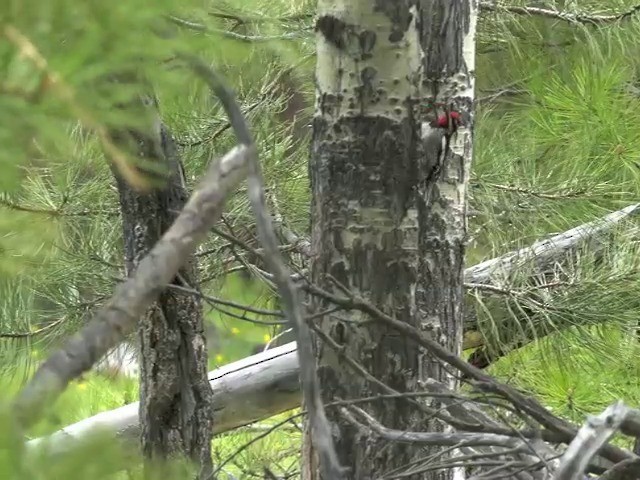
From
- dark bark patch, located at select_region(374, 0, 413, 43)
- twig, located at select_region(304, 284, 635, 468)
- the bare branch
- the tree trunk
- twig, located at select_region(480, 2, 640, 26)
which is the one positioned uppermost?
twig, located at select_region(480, 2, 640, 26)

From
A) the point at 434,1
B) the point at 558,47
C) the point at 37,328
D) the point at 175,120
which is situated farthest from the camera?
the point at 558,47

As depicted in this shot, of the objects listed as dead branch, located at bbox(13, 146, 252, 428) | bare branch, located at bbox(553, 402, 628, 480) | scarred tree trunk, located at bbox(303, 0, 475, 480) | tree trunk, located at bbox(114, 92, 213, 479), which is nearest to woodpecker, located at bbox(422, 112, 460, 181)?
scarred tree trunk, located at bbox(303, 0, 475, 480)

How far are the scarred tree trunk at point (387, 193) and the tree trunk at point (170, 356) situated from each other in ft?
0.38

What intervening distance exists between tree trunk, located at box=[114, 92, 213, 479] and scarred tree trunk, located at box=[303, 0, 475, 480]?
11cm

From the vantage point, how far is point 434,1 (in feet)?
2.31

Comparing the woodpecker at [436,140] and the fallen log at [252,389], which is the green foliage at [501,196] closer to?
the fallen log at [252,389]

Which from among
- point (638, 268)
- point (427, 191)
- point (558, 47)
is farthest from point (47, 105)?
point (558, 47)

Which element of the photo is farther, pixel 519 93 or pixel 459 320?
pixel 519 93

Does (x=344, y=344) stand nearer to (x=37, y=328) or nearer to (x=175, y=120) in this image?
(x=175, y=120)

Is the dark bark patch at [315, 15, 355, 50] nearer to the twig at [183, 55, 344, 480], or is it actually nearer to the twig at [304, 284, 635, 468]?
the twig at [304, 284, 635, 468]

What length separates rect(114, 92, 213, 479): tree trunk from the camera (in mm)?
708

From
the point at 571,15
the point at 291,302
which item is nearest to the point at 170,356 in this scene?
the point at 291,302

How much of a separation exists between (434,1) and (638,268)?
57 centimetres

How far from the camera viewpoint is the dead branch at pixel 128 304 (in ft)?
0.79
